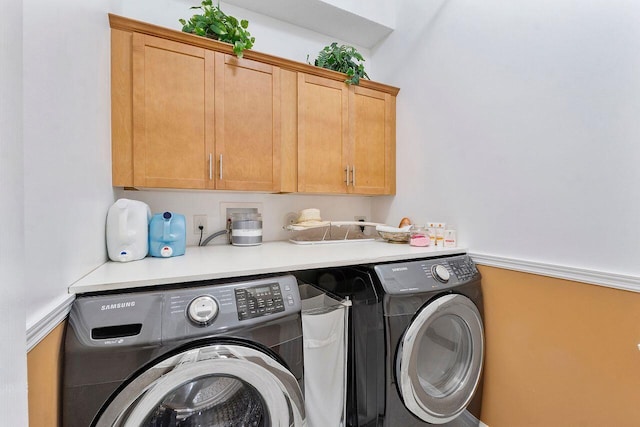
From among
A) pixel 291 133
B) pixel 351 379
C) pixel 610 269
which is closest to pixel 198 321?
pixel 351 379

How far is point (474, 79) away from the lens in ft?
5.16

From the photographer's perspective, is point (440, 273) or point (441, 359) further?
point (441, 359)

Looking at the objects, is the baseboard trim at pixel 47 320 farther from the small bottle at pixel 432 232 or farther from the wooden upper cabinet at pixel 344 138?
the small bottle at pixel 432 232

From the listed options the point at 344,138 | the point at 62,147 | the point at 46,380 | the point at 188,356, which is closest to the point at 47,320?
the point at 46,380

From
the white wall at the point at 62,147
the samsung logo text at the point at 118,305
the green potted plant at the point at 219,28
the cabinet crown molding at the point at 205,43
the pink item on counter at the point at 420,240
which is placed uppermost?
the green potted plant at the point at 219,28

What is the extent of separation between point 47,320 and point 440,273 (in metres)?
1.42

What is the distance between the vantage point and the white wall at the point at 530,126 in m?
1.07

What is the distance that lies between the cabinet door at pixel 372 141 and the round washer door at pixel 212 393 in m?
1.33

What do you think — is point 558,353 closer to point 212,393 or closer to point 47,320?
point 212,393

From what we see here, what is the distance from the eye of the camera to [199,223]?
1798mm

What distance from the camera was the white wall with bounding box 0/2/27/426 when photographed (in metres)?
0.38

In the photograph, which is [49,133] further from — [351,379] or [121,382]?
[351,379]

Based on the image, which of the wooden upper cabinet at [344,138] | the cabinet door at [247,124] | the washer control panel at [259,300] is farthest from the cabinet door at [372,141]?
the washer control panel at [259,300]

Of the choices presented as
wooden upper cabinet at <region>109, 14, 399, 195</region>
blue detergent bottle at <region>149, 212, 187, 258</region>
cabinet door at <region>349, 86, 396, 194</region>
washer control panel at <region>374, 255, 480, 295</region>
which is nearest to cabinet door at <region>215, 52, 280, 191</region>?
wooden upper cabinet at <region>109, 14, 399, 195</region>
